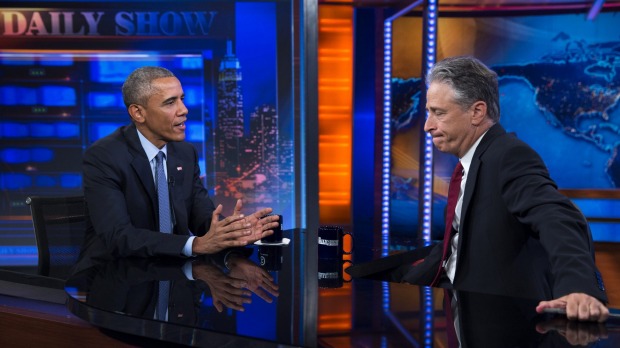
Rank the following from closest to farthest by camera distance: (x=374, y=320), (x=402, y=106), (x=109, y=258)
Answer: (x=374, y=320), (x=109, y=258), (x=402, y=106)

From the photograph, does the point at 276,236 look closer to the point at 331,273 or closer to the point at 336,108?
the point at 331,273

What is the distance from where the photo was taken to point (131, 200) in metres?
2.11

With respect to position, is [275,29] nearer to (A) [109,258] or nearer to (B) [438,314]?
(A) [109,258]

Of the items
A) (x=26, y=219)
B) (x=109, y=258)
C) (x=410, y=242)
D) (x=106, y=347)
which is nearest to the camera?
(x=106, y=347)

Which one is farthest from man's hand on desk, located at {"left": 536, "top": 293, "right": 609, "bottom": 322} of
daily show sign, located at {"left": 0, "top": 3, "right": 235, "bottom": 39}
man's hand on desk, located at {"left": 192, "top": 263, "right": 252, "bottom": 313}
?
daily show sign, located at {"left": 0, "top": 3, "right": 235, "bottom": 39}

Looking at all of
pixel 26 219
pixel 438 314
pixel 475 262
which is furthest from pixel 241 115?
pixel 438 314

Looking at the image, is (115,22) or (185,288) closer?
(185,288)

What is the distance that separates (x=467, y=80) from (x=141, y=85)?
122cm

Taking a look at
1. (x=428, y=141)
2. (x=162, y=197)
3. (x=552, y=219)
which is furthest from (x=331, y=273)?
(x=428, y=141)

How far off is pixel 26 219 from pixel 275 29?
222cm

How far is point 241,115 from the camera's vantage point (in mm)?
4551

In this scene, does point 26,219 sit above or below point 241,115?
below

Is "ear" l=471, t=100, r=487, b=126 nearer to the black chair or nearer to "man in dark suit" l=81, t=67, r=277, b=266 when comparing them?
"man in dark suit" l=81, t=67, r=277, b=266

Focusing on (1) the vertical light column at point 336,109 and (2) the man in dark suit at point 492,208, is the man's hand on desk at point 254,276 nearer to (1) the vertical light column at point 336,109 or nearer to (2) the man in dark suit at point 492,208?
(2) the man in dark suit at point 492,208
